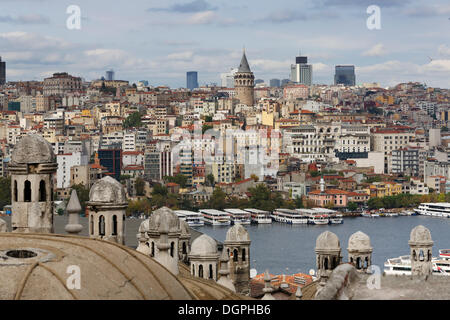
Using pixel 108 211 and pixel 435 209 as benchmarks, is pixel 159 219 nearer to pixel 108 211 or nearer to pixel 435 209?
pixel 108 211

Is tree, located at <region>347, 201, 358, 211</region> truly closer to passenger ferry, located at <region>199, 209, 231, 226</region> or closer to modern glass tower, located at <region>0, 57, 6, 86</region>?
passenger ferry, located at <region>199, 209, 231, 226</region>

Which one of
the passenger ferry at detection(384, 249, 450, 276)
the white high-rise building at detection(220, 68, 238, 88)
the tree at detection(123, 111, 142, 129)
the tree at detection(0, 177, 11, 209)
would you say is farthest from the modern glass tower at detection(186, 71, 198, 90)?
the passenger ferry at detection(384, 249, 450, 276)

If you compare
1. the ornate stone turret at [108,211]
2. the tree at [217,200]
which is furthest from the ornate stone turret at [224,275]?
the tree at [217,200]

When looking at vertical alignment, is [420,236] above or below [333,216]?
above

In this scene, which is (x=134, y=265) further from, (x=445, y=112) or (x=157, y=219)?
(x=445, y=112)

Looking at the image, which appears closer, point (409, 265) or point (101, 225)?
point (101, 225)

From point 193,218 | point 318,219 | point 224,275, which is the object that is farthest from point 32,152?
point 318,219

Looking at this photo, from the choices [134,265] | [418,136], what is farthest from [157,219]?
[418,136]
